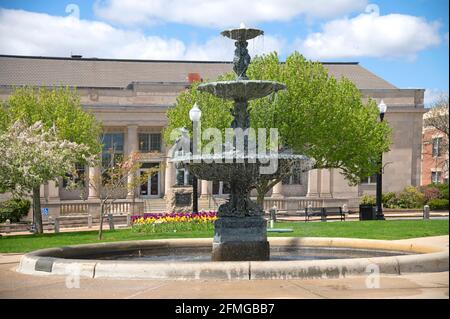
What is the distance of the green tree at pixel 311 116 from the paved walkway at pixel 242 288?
24.5 meters

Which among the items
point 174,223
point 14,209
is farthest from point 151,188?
point 174,223

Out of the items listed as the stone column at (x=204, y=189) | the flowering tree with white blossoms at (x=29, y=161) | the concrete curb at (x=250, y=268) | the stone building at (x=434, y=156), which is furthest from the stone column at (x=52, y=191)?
the concrete curb at (x=250, y=268)

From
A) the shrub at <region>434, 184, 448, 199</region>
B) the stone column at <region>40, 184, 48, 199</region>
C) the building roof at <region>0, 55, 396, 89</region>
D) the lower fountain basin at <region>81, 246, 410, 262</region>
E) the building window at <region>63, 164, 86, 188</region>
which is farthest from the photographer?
the building roof at <region>0, 55, 396, 89</region>

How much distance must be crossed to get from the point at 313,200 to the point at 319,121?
20.5m

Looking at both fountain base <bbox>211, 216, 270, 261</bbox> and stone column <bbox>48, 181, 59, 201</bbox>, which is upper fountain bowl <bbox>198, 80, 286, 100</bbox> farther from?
stone column <bbox>48, 181, 59, 201</bbox>

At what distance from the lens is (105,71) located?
6172cm

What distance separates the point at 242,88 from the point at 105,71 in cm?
4826

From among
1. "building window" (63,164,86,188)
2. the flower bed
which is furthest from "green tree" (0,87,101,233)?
the flower bed

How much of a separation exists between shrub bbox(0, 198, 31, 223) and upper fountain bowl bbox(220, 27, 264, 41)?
3122 centimetres

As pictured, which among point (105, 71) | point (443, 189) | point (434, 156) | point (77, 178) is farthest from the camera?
point (434, 156)

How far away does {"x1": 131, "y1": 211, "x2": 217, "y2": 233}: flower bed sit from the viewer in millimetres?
28344

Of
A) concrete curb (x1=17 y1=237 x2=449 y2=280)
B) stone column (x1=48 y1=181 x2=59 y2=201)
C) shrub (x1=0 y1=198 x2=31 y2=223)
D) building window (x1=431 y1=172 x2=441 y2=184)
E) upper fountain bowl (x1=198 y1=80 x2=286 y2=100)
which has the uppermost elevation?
upper fountain bowl (x1=198 y1=80 x2=286 y2=100)

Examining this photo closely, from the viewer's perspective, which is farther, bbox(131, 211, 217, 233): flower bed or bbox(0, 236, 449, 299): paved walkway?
bbox(131, 211, 217, 233): flower bed

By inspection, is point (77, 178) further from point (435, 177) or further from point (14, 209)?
point (435, 177)
